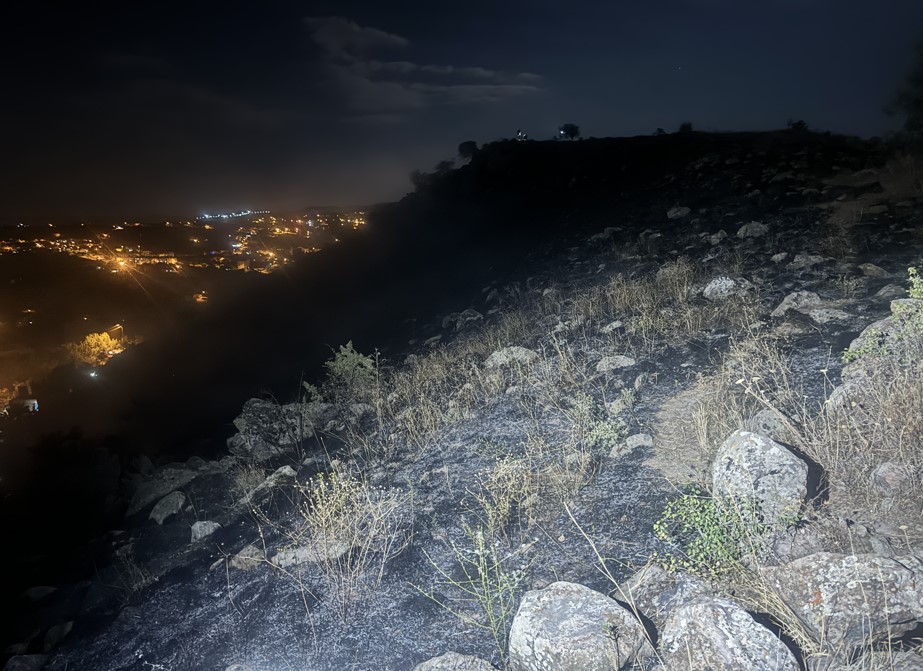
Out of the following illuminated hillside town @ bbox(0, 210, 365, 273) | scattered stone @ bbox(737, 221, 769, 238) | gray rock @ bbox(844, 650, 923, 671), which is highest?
illuminated hillside town @ bbox(0, 210, 365, 273)

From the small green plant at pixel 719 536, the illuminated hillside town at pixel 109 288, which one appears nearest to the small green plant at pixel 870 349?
the small green plant at pixel 719 536

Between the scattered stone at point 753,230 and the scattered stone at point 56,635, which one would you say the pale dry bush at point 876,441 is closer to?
the scattered stone at point 56,635

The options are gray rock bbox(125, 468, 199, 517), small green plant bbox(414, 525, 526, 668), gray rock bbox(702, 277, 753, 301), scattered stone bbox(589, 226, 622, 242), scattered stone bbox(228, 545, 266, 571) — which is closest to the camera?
small green plant bbox(414, 525, 526, 668)

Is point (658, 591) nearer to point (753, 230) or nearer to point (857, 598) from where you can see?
point (857, 598)

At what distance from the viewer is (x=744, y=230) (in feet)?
28.4

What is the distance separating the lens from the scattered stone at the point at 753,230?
27.6ft

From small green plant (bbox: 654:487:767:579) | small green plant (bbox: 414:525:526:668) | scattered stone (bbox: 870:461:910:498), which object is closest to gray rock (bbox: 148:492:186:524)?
small green plant (bbox: 414:525:526:668)

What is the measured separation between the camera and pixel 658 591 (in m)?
2.31

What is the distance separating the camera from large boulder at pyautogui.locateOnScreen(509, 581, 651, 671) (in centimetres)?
196

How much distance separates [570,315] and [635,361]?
94.8 inches

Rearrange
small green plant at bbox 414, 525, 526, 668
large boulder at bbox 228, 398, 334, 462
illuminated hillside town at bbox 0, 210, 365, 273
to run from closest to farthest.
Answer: small green plant at bbox 414, 525, 526, 668 → large boulder at bbox 228, 398, 334, 462 → illuminated hillside town at bbox 0, 210, 365, 273

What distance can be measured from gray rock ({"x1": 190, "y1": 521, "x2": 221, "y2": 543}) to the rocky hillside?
0.02 metres

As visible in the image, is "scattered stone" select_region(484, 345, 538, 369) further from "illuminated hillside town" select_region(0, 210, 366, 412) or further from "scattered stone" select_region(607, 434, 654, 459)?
"illuminated hillside town" select_region(0, 210, 366, 412)

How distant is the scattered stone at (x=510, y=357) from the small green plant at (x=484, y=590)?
322cm
